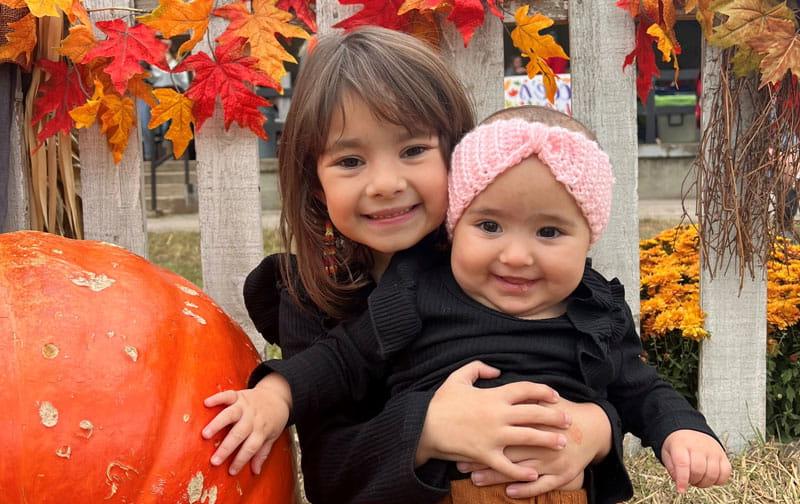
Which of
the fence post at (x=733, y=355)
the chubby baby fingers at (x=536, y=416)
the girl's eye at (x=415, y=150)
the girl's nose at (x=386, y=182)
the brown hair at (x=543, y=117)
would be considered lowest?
the fence post at (x=733, y=355)

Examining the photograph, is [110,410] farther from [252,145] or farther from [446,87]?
[252,145]

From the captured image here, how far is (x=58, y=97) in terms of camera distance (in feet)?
8.32

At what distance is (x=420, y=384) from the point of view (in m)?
1.83

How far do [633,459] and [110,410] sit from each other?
1.88 meters

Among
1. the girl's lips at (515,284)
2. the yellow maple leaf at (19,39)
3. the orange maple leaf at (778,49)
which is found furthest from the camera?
the yellow maple leaf at (19,39)

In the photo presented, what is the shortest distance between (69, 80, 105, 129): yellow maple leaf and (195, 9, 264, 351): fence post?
0.30 metres

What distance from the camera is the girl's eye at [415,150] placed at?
6.15ft

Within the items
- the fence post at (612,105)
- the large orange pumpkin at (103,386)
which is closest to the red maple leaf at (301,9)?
the fence post at (612,105)

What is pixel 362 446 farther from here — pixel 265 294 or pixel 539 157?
pixel 539 157

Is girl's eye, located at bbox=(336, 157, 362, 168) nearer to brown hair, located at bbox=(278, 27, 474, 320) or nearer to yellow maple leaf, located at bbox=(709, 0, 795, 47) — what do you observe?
brown hair, located at bbox=(278, 27, 474, 320)

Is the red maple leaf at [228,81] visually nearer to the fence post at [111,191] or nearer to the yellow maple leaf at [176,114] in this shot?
the yellow maple leaf at [176,114]

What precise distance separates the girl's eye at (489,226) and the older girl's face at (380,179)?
0.13 m

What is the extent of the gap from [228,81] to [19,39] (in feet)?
1.97

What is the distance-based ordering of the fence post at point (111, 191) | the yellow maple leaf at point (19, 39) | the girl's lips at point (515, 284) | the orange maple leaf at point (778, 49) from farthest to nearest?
the fence post at point (111, 191) → the yellow maple leaf at point (19, 39) → the orange maple leaf at point (778, 49) → the girl's lips at point (515, 284)
